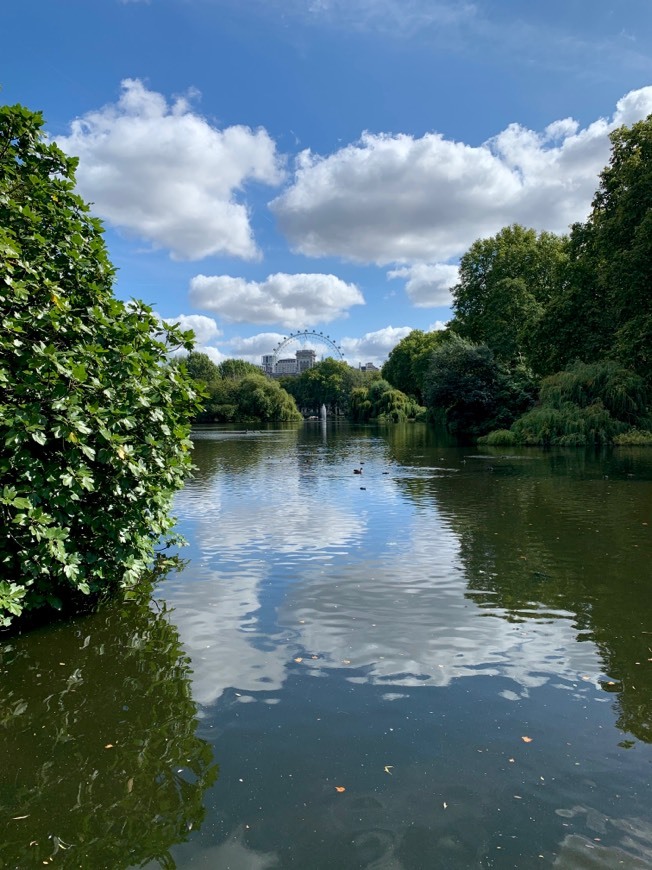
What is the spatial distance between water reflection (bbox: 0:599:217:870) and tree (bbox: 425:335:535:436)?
4376cm

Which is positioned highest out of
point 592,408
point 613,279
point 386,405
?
point 613,279

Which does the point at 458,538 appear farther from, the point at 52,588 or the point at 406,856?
the point at 406,856

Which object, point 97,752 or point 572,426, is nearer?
point 97,752

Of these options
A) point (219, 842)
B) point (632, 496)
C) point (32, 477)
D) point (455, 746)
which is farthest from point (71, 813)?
point (632, 496)

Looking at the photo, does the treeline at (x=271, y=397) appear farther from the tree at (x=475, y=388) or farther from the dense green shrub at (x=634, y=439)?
the dense green shrub at (x=634, y=439)

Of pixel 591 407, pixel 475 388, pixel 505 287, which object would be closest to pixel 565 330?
pixel 591 407

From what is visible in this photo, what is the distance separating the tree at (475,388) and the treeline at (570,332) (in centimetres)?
9

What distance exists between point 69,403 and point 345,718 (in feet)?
13.0

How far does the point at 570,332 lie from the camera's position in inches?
1426

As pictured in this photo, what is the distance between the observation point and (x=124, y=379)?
271 inches

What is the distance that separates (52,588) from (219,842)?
399cm

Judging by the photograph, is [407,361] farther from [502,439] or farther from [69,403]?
[69,403]

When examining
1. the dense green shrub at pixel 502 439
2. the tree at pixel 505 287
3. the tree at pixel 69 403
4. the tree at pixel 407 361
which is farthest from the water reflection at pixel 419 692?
the tree at pixel 407 361

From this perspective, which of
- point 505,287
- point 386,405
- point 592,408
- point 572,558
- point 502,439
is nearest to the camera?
point 572,558
